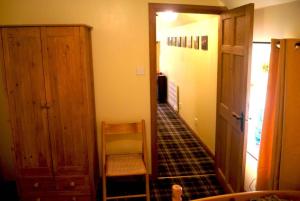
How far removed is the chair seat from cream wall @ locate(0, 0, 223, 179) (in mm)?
358

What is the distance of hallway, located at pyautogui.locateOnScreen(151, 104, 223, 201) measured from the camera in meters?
3.05

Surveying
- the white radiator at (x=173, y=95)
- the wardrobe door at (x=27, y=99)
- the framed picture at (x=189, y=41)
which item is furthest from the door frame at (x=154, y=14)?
the white radiator at (x=173, y=95)

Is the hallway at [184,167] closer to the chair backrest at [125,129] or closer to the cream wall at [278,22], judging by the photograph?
the chair backrest at [125,129]

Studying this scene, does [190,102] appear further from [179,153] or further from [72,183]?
[72,183]

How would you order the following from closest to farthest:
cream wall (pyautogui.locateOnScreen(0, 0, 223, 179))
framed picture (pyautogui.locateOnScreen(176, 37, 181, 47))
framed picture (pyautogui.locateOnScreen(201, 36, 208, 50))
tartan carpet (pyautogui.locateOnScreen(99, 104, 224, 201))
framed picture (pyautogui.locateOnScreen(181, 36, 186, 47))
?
1. cream wall (pyautogui.locateOnScreen(0, 0, 223, 179))
2. tartan carpet (pyautogui.locateOnScreen(99, 104, 224, 201))
3. framed picture (pyautogui.locateOnScreen(201, 36, 208, 50))
4. framed picture (pyautogui.locateOnScreen(181, 36, 186, 47))
5. framed picture (pyautogui.locateOnScreen(176, 37, 181, 47))

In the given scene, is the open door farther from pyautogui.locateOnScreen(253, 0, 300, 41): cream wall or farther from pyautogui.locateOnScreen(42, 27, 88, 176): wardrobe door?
pyautogui.locateOnScreen(42, 27, 88, 176): wardrobe door

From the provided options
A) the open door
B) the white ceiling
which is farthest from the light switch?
the white ceiling

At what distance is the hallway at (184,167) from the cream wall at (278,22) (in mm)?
1788

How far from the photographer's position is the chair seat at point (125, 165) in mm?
2658

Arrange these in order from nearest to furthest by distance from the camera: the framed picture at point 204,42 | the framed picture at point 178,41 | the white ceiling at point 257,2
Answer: the white ceiling at point 257,2, the framed picture at point 204,42, the framed picture at point 178,41

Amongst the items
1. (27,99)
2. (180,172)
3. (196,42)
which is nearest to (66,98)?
(27,99)

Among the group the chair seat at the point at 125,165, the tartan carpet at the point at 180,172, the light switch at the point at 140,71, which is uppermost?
the light switch at the point at 140,71

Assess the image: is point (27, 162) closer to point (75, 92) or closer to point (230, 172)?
point (75, 92)

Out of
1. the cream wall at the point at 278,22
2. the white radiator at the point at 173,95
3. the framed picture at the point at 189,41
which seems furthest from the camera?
the white radiator at the point at 173,95
